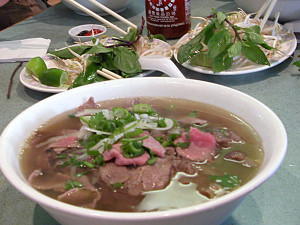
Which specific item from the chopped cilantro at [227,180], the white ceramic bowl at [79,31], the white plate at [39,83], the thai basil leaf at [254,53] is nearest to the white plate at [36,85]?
the white plate at [39,83]

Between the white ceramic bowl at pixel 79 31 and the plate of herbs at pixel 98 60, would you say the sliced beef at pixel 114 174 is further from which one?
the white ceramic bowl at pixel 79 31

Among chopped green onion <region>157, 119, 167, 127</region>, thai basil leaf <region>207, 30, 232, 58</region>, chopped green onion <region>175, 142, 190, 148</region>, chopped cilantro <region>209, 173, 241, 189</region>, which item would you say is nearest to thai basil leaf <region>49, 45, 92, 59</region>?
thai basil leaf <region>207, 30, 232, 58</region>

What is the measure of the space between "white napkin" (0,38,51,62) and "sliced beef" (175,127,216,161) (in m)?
1.58

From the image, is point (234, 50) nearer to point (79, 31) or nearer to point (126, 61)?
point (126, 61)

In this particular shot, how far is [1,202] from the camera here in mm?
1115

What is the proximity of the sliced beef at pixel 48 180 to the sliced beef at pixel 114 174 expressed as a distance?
0.11 m

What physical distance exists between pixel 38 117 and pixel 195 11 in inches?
88.5

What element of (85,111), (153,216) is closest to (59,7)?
(85,111)

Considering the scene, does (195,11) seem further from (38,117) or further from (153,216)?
(153,216)

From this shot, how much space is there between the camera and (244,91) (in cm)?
173

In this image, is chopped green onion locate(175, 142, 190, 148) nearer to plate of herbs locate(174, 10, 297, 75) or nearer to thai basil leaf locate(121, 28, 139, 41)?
plate of herbs locate(174, 10, 297, 75)

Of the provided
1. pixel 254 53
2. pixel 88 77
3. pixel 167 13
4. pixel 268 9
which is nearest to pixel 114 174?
pixel 88 77

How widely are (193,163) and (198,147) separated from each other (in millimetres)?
53

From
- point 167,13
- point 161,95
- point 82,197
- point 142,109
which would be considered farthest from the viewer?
point 167,13
